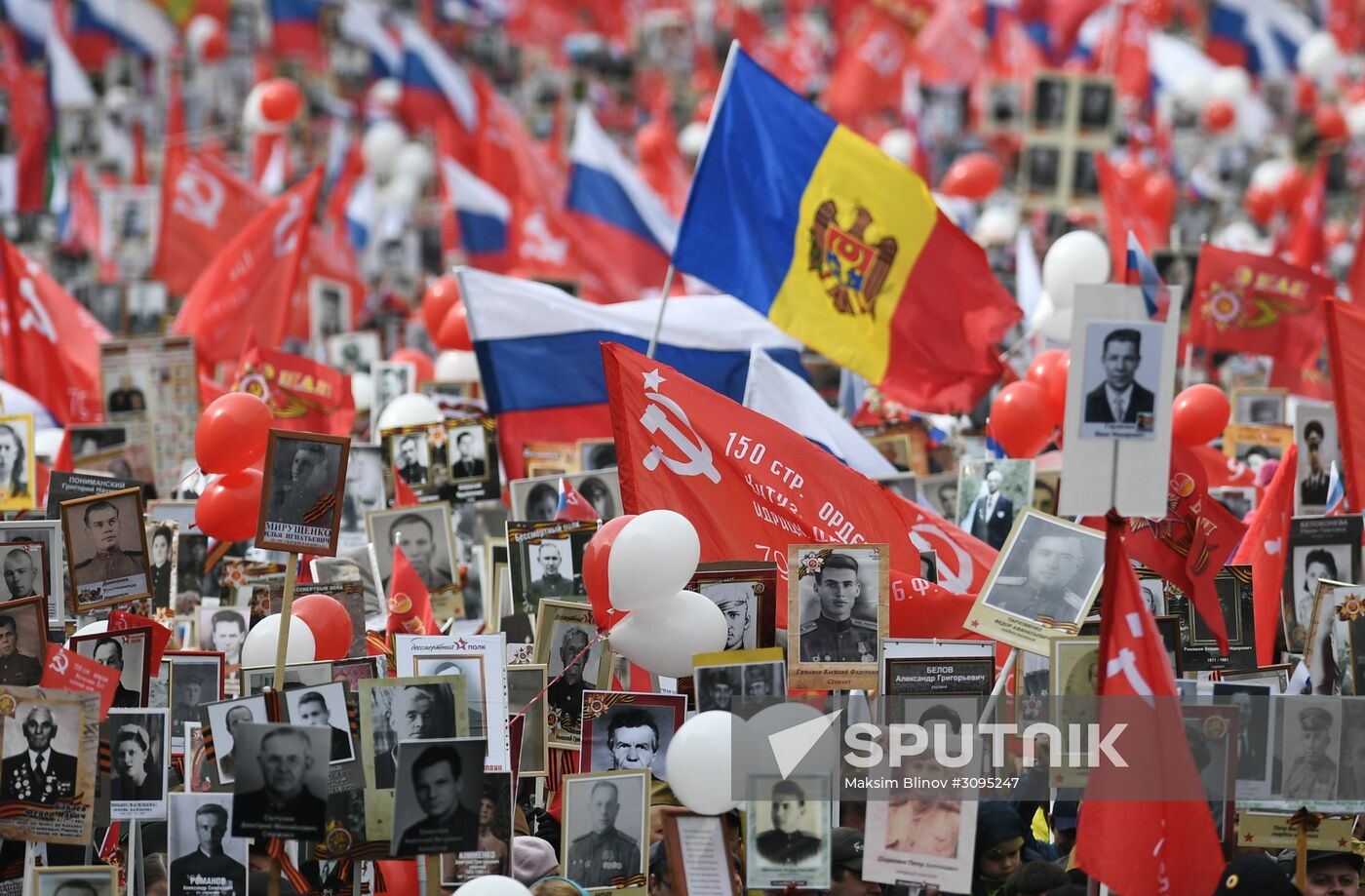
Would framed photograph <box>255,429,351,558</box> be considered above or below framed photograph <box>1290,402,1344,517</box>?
below

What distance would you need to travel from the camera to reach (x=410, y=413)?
908 centimetres

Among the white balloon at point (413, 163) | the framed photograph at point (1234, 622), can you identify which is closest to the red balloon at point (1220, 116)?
the white balloon at point (413, 163)

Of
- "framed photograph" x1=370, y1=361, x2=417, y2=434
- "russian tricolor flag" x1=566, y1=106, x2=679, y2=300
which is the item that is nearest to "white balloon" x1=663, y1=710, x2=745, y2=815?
"framed photograph" x1=370, y1=361, x2=417, y2=434

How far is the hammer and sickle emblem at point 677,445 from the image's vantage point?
694 centimetres

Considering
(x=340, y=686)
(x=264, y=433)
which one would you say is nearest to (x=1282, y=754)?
(x=340, y=686)

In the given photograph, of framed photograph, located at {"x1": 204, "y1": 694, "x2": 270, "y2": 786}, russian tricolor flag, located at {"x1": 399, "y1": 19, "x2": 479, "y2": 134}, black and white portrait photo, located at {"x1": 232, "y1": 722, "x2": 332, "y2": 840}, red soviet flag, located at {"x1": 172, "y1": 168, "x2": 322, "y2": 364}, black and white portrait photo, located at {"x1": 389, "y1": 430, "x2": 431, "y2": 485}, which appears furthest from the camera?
russian tricolor flag, located at {"x1": 399, "y1": 19, "x2": 479, "y2": 134}

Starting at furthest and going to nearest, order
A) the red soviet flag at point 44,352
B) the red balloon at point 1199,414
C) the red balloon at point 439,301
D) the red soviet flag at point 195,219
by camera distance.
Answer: the red soviet flag at point 195,219 < the red balloon at point 439,301 < the red soviet flag at point 44,352 < the red balloon at point 1199,414

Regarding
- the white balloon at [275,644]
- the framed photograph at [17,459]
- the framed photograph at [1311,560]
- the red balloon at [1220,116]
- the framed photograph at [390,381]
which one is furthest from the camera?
the red balloon at [1220,116]

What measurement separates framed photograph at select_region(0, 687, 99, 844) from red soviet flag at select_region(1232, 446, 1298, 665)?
410 cm

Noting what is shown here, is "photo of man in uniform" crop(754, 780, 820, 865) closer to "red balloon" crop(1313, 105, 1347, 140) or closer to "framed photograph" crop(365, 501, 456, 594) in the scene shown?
"framed photograph" crop(365, 501, 456, 594)

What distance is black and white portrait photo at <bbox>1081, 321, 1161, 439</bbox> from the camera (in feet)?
16.5

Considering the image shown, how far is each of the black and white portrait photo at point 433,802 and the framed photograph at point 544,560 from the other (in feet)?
7.25

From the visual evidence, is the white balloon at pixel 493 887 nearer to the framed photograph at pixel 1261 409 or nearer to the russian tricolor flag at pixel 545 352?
the russian tricolor flag at pixel 545 352

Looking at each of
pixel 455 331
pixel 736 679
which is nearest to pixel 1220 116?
pixel 455 331
